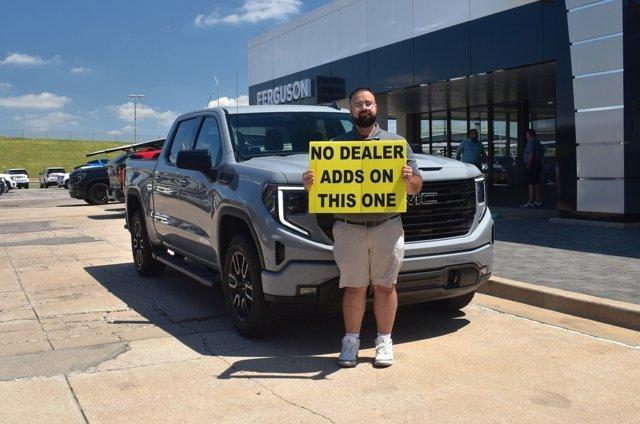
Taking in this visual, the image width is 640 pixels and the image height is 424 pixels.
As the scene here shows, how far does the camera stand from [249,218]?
502cm

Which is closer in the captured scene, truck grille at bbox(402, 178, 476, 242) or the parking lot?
the parking lot

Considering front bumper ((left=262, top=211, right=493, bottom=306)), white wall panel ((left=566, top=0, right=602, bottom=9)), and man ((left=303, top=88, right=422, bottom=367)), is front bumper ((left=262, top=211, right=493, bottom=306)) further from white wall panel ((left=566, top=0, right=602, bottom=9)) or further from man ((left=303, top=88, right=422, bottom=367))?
white wall panel ((left=566, top=0, right=602, bottom=9))

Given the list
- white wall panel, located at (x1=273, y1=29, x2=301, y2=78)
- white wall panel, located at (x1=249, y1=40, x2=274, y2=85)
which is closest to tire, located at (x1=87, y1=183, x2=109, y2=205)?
white wall panel, located at (x1=249, y1=40, x2=274, y2=85)

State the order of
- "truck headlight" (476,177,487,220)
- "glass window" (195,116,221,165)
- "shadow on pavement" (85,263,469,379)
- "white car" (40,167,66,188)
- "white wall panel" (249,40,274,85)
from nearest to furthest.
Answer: "shadow on pavement" (85,263,469,379)
"truck headlight" (476,177,487,220)
"glass window" (195,116,221,165)
"white wall panel" (249,40,274,85)
"white car" (40,167,66,188)

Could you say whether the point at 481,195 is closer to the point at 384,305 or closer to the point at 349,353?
the point at 384,305

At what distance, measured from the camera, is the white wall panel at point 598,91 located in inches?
440

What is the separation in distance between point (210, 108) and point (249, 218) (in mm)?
1976

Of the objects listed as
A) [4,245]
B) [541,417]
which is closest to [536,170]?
[4,245]

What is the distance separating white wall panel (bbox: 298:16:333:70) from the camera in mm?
20125

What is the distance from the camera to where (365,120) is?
4.58 metres

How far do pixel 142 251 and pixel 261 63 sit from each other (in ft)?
54.9

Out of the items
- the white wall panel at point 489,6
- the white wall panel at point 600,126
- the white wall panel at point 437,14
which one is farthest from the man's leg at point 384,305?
the white wall panel at point 437,14

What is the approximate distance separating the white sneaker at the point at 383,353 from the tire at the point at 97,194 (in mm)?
20057

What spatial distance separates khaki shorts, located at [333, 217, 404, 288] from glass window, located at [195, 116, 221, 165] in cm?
181
